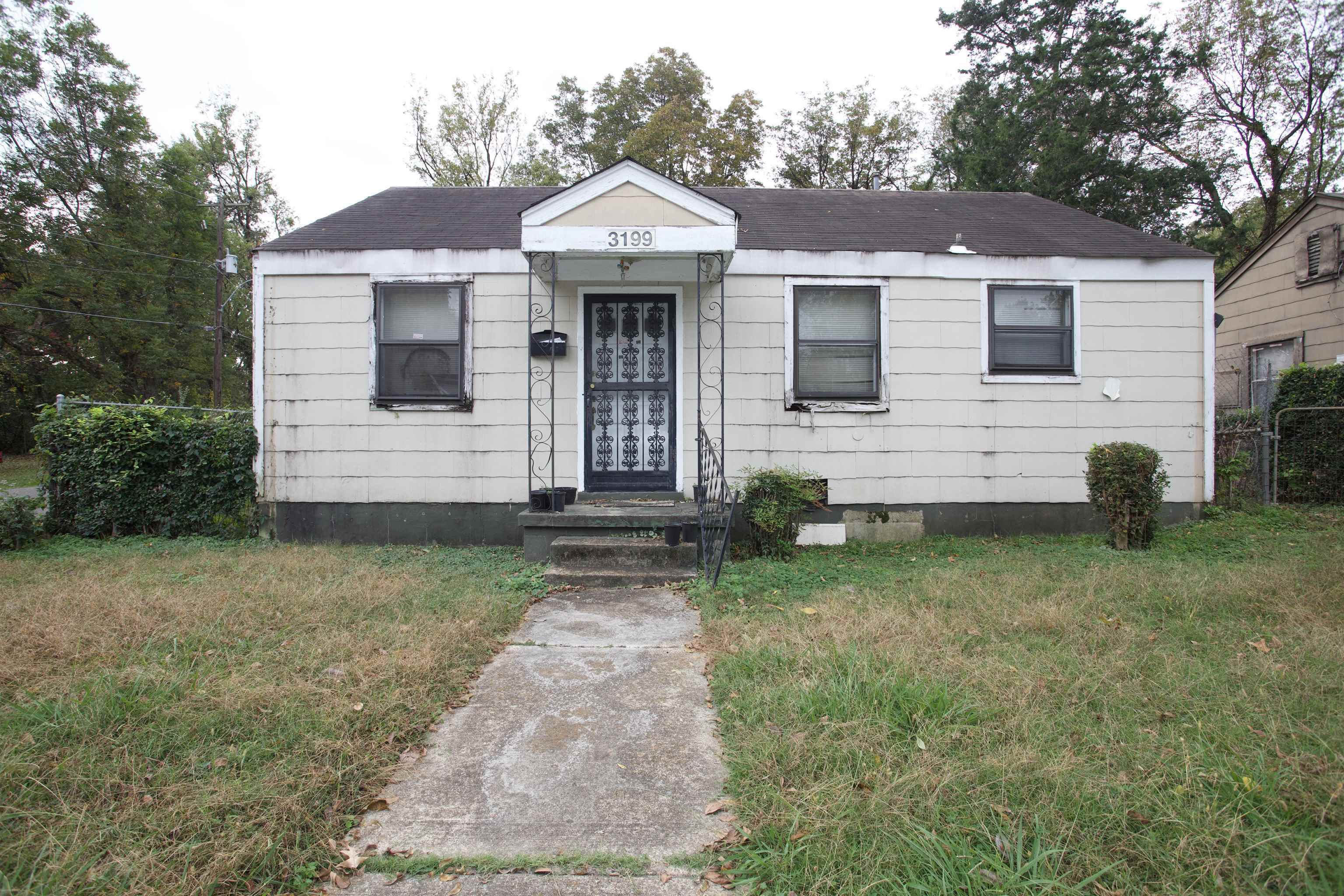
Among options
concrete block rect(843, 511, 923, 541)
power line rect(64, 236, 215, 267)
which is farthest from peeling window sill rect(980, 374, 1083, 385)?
power line rect(64, 236, 215, 267)

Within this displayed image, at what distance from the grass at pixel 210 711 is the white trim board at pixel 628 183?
3.18m

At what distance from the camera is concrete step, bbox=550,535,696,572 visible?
5.63 meters

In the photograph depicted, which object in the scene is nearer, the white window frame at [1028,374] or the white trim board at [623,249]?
the white trim board at [623,249]

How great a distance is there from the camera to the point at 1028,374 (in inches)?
288

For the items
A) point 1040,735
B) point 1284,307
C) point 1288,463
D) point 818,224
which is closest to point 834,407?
point 818,224

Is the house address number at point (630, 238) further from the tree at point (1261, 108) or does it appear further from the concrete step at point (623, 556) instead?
the tree at point (1261, 108)

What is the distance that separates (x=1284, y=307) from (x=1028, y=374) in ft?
25.1

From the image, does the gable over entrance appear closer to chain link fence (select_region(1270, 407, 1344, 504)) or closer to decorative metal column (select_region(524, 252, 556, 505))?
decorative metal column (select_region(524, 252, 556, 505))

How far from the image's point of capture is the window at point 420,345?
7.09 m

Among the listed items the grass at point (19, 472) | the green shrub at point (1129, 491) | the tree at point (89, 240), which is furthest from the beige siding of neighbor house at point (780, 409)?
the tree at point (89, 240)

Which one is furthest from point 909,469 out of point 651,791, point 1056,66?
point 1056,66

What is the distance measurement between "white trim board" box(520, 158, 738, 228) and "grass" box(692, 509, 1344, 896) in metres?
3.28

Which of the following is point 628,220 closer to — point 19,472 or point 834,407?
point 834,407

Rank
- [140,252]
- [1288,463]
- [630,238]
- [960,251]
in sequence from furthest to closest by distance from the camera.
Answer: [140,252] < [1288,463] < [960,251] < [630,238]
